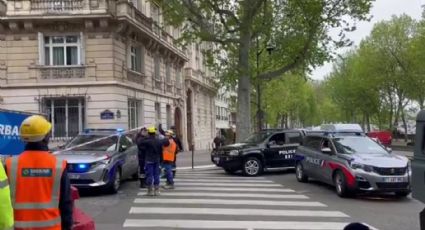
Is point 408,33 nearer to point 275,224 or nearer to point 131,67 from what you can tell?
point 131,67

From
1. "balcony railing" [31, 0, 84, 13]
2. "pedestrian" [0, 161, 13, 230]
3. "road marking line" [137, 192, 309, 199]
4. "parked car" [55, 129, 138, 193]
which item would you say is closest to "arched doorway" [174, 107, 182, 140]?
"balcony railing" [31, 0, 84, 13]

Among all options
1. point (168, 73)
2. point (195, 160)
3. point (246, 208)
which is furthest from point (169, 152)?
point (168, 73)

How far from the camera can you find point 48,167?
425cm

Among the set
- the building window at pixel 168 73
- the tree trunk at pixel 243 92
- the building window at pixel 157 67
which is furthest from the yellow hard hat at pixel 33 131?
the building window at pixel 168 73

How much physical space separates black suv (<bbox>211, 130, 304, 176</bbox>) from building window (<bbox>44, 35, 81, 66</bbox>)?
36.3ft

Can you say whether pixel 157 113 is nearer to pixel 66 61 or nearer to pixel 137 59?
pixel 137 59

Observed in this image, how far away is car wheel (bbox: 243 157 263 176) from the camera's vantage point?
19.4 m

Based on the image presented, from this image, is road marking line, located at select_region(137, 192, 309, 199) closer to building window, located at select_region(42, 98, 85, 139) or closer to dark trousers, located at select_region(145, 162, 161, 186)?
dark trousers, located at select_region(145, 162, 161, 186)

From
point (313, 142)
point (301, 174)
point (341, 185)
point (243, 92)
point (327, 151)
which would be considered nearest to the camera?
point (341, 185)

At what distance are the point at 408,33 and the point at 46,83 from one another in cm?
3545

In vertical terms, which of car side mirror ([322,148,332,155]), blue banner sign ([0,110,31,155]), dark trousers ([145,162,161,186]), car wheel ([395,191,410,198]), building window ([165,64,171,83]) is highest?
building window ([165,64,171,83])

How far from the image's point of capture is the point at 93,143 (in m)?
15.5

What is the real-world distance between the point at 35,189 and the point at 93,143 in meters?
11.4

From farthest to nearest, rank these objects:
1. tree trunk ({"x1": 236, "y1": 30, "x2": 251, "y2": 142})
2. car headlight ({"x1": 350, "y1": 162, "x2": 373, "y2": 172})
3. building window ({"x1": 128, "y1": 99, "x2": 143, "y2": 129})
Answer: building window ({"x1": 128, "y1": 99, "x2": 143, "y2": 129}) < tree trunk ({"x1": 236, "y1": 30, "x2": 251, "y2": 142}) < car headlight ({"x1": 350, "y1": 162, "x2": 373, "y2": 172})
